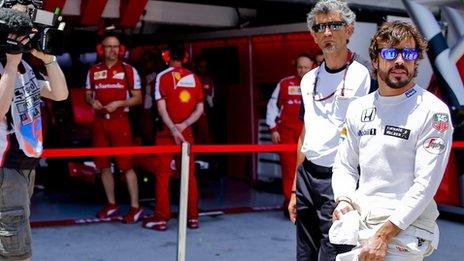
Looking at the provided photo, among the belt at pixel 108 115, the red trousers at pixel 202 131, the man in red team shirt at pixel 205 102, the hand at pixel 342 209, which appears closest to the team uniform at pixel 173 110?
the belt at pixel 108 115

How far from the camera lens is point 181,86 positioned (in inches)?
253

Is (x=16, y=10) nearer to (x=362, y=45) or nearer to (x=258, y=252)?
(x=258, y=252)

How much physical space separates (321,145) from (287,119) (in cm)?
370

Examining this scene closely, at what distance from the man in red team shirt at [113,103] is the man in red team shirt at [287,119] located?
1.47m

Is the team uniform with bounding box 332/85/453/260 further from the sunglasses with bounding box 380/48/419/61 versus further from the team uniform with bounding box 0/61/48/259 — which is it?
the team uniform with bounding box 0/61/48/259

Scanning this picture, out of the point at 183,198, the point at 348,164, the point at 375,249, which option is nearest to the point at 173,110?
the point at 183,198

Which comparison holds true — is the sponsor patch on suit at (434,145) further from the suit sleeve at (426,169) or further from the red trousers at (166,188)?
the red trousers at (166,188)

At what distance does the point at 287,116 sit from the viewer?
7.08 m

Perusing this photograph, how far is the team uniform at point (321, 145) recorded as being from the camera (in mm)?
3361

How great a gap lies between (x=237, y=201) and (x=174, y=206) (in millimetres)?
789

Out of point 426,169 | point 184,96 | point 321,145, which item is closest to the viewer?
point 426,169

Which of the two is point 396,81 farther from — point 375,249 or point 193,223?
point 193,223

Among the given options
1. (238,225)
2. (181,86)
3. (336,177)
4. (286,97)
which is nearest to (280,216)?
(238,225)

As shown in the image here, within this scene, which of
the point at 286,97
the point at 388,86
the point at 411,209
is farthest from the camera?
the point at 286,97
